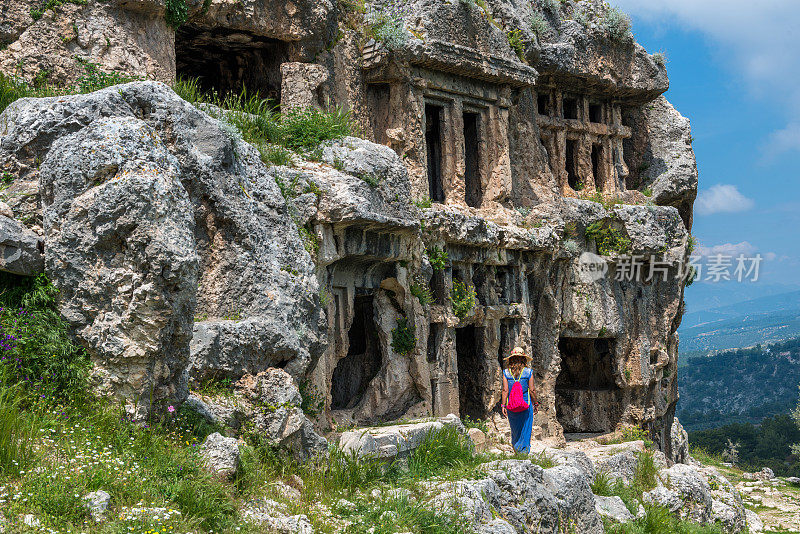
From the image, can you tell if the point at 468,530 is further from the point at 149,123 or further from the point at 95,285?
the point at 149,123

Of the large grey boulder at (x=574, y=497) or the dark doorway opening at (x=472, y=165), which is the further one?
the dark doorway opening at (x=472, y=165)

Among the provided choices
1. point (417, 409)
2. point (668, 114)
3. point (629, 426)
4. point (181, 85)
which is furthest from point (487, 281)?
point (668, 114)

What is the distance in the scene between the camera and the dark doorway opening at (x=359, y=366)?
45.3ft

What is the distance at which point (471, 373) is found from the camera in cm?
1692

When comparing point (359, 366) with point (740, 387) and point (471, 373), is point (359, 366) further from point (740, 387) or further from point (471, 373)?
point (740, 387)

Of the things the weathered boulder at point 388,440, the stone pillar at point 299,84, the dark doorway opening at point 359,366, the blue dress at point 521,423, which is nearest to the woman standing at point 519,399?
the blue dress at point 521,423

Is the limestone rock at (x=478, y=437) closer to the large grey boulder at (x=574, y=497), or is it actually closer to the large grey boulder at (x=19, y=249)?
the large grey boulder at (x=574, y=497)

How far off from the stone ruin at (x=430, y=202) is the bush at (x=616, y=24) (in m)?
0.12

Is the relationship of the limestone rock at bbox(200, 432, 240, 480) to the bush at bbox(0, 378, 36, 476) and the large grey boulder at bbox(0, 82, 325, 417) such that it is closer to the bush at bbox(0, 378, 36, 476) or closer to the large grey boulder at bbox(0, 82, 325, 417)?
the large grey boulder at bbox(0, 82, 325, 417)

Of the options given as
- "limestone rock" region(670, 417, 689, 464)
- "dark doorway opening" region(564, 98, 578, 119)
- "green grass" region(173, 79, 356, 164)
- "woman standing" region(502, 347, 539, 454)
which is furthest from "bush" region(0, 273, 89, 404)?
"limestone rock" region(670, 417, 689, 464)

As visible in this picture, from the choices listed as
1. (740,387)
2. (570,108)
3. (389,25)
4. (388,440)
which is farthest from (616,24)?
(740,387)

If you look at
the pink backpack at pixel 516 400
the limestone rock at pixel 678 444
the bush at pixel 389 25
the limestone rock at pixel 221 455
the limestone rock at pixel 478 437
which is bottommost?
the limestone rock at pixel 678 444

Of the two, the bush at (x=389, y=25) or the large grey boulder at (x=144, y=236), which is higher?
the bush at (x=389, y=25)

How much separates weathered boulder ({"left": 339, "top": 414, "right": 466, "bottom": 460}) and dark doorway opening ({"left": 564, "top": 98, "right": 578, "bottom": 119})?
39.5 ft
